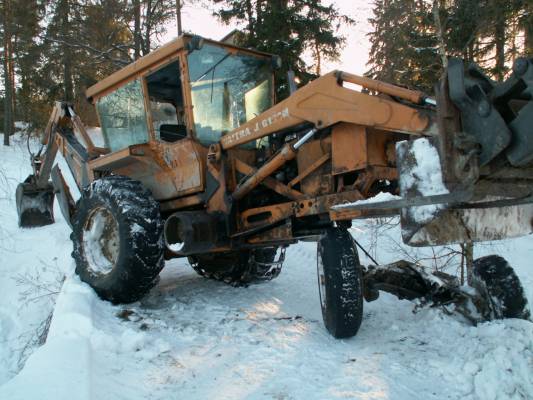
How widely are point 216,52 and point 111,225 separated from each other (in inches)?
85.8

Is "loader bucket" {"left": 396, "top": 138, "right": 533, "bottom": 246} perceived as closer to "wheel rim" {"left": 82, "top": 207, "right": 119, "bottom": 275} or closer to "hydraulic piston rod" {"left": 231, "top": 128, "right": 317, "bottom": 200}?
"hydraulic piston rod" {"left": 231, "top": 128, "right": 317, "bottom": 200}

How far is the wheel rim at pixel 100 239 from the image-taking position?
511 centimetres

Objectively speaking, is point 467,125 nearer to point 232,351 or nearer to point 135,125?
point 232,351

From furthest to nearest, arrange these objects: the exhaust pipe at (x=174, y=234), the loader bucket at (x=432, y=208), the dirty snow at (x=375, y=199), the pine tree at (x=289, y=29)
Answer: the pine tree at (x=289, y=29) < the exhaust pipe at (x=174, y=234) < the dirty snow at (x=375, y=199) < the loader bucket at (x=432, y=208)

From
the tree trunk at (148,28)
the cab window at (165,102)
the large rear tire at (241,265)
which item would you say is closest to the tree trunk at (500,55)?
the large rear tire at (241,265)

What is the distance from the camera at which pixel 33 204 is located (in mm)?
8484

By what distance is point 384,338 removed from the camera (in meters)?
3.80

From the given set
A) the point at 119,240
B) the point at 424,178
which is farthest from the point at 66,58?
the point at 424,178

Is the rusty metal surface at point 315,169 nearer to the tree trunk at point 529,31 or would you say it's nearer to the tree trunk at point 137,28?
the tree trunk at point 529,31

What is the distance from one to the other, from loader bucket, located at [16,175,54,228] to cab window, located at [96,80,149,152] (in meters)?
3.22

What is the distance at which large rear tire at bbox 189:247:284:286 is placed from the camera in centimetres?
585

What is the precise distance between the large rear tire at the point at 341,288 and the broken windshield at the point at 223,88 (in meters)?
1.85

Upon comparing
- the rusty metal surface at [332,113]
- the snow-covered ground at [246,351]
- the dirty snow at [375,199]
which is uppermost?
the rusty metal surface at [332,113]

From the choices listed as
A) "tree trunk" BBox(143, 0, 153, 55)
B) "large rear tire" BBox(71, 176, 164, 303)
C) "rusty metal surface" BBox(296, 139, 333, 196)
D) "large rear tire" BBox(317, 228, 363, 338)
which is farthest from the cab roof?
"tree trunk" BBox(143, 0, 153, 55)
